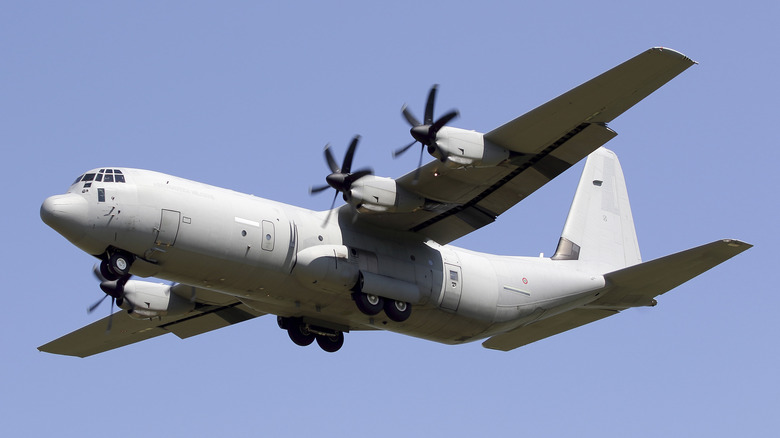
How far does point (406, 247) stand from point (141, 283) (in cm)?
675

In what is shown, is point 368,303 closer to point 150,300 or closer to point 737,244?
point 150,300

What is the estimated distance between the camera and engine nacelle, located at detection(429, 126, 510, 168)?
76.5 ft

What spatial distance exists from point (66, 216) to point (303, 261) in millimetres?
5104

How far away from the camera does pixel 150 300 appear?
27562mm

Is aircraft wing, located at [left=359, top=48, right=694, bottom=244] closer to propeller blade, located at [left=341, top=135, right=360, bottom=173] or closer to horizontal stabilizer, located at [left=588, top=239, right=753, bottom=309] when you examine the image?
propeller blade, located at [left=341, top=135, right=360, bottom=173]

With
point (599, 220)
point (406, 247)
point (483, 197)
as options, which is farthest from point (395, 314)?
point (599, 220)

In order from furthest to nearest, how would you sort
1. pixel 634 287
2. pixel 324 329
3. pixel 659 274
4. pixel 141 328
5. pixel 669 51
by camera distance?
pixel 141 328 → pixel 634 287 → pixel 324 329 → pixel 659 274 → pixel 669 51

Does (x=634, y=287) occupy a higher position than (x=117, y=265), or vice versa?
(x=634, y=287)

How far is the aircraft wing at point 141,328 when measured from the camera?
29250 mm

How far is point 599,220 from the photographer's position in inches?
1208

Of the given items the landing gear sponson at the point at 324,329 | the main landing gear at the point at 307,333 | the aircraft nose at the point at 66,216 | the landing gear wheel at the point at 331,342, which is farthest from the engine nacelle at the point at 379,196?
the aircraft nose at the point at 66,216

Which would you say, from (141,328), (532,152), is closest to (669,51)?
(532,152)

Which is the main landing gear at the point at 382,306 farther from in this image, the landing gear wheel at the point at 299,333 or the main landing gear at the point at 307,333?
the landing gear wheel at the point at 299,333

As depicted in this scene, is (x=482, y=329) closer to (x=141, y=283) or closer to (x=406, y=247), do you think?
(x=406, y=247)
